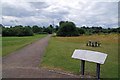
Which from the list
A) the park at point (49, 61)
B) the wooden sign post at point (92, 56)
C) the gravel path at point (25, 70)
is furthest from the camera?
the park at point (49, 61)

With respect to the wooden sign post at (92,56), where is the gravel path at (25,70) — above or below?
below

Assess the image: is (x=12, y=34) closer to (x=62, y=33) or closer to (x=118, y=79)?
(x=62, y=33)

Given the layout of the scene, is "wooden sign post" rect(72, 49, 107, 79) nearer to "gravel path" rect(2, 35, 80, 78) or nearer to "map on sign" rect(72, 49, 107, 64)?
"map on sign" rect(72, 49, 107, 64)

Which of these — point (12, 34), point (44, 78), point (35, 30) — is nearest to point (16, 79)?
point (44, 78)

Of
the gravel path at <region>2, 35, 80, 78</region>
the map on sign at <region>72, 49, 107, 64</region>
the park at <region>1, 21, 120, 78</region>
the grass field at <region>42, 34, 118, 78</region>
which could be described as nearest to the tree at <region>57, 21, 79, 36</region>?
the park at <region>1, 21, 120, 78</region>

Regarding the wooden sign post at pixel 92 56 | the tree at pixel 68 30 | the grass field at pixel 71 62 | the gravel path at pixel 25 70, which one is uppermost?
the tree at pixel 68 30

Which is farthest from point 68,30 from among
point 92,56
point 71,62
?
point 92,56

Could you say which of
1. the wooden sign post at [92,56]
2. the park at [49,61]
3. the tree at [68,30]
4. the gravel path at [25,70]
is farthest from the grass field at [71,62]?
the tree at [68,30]

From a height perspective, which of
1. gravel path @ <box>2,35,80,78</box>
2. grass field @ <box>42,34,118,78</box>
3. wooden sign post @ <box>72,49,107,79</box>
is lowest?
grass field @ <box>42,34,118,78</box>

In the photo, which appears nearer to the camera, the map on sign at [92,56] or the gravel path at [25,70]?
the map on sign at [92,56]

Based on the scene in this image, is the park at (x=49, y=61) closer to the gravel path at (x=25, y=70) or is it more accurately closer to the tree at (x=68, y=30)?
the gravel path at (x=25, y=70)

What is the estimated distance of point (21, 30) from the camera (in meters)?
93.4

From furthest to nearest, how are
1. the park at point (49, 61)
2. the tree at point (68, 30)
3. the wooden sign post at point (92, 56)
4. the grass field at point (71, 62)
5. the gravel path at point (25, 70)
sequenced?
1. the tree at point (68, 30)
2. the grass field at point (71, 62)
3. the park at point (49, 61)
4. the gravel path at point (25, 70)
5. the wooden sign post at point (92, 56)

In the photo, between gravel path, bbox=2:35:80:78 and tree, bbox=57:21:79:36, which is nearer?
gravel path, bbox=2:35:80:78
